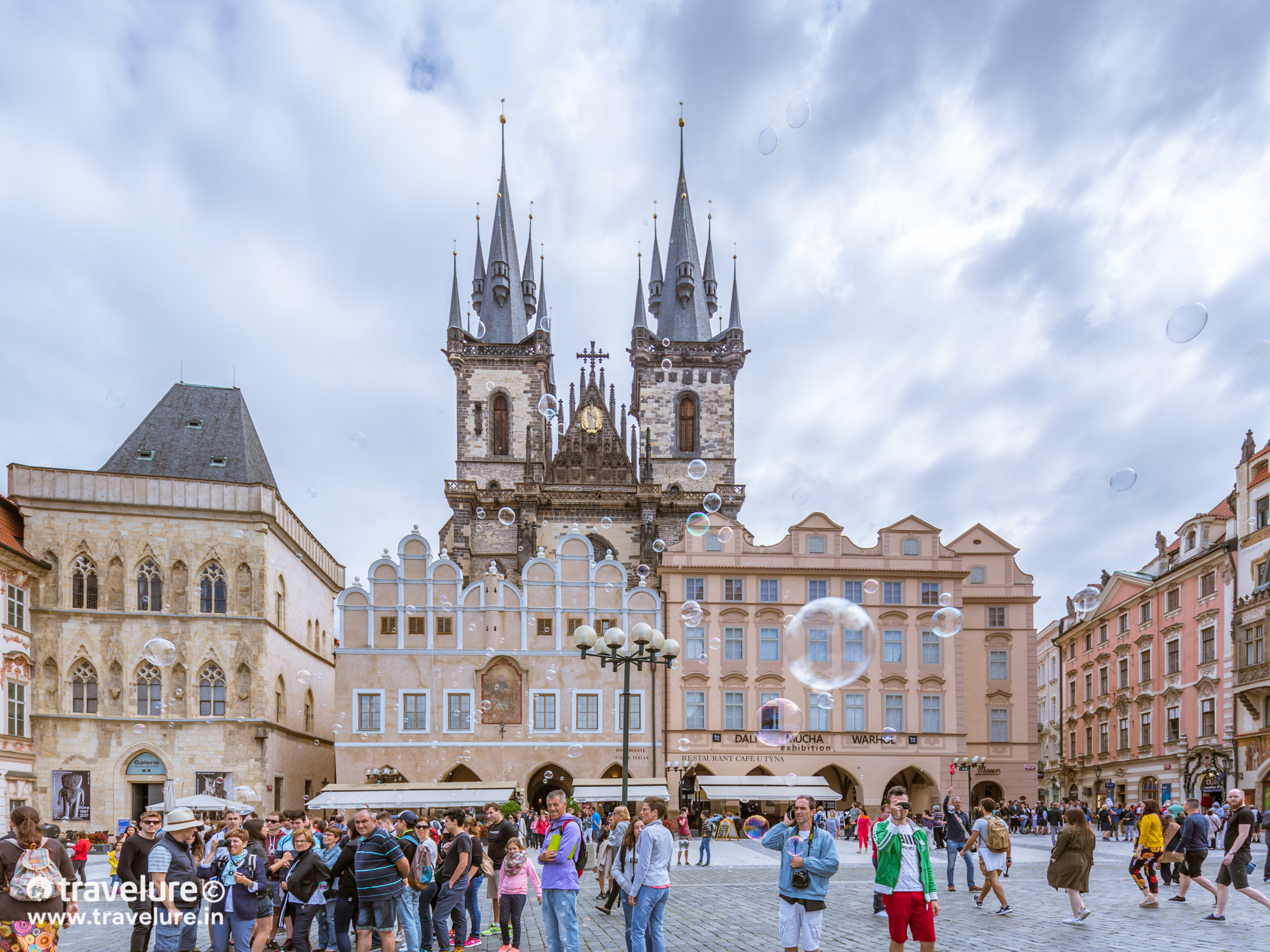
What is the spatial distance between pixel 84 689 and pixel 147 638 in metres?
2.36

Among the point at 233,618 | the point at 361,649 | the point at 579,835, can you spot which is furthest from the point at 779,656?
the point at 579,835

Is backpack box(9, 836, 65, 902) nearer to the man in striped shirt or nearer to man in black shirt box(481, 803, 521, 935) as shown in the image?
the man in striped shirt

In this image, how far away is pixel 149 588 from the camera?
34.9 meters

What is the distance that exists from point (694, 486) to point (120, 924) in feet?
153

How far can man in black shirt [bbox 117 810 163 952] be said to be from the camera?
9930mm

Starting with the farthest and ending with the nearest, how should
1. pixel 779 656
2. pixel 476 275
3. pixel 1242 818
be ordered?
pixel 476 275 → pixel 779 656 → pixel 1242 818

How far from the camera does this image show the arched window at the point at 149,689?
113 ft

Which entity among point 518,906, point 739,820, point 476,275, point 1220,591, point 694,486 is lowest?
point 739,820

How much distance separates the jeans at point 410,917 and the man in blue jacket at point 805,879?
3417 millimetres

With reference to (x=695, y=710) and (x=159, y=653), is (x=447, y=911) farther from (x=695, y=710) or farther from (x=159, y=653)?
(x=695, y=710)

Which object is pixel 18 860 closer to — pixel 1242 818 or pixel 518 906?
pixel 518 906

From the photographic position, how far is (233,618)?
3531 cm

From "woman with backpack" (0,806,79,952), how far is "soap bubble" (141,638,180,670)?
20.8 m

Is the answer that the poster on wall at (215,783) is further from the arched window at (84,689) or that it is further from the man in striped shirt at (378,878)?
the man in striped shirt at (378,878)
